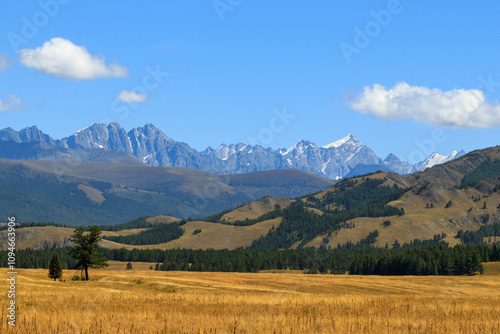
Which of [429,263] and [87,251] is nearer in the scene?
[87,251]

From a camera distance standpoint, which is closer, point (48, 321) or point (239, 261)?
point (48, 321)

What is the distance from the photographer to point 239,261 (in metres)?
199

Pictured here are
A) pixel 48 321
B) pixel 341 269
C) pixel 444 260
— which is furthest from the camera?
pixel 341 269

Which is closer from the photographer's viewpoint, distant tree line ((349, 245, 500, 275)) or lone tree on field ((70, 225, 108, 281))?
lone tree on field ((70, 225, 108, 281))

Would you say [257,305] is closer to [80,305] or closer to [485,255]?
[80,305]

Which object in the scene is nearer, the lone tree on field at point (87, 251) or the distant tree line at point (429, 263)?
the lone tree on field at point (87, 251)

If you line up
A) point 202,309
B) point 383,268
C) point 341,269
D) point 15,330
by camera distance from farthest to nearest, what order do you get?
1. point 341,269
2. point 383,268
3. point 202,309
4. point 15,330

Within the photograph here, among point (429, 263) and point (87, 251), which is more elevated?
point (429, 263)

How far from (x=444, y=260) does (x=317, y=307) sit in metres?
124

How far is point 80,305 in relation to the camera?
32688 mm

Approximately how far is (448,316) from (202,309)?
14046 mm

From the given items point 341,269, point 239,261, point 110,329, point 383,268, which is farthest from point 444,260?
point 110,329

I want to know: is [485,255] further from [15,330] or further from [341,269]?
[15,330]

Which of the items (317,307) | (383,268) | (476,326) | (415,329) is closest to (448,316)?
(476,326)
